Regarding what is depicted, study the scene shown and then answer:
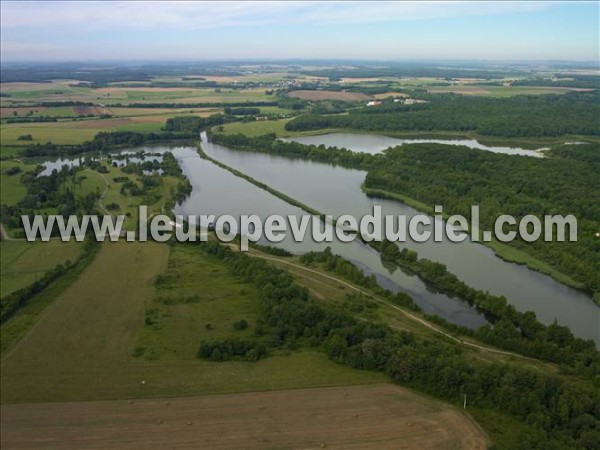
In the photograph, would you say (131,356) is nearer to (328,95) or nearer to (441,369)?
(441,369)

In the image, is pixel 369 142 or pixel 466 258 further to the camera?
pixel 369 142

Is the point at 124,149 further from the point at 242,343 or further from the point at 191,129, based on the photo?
the point at 242,343

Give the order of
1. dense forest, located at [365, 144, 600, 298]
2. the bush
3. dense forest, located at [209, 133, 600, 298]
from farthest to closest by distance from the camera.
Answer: dense forest, located at [209, 133, 600, 298]
dense forest, located at [365, 144, 600, 298]
the bush

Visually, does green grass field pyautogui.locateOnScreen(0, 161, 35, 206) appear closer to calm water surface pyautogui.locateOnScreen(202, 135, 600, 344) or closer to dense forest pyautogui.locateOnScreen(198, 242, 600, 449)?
calm water surface pyautogui.locateOnScreen(202, 135, 600, 344)

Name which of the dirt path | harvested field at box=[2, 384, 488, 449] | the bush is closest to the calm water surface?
the dirt path

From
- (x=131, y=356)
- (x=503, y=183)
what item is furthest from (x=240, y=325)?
(x=503, y=183)

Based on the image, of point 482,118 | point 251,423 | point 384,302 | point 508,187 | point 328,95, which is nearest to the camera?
point 251,423

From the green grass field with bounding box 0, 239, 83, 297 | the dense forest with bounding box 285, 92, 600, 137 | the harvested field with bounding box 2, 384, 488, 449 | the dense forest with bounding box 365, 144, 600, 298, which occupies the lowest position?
the harvested field with bounding box 2, 384, 488, 449
